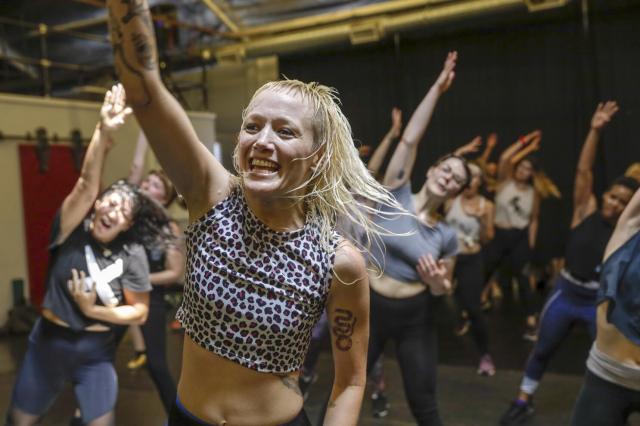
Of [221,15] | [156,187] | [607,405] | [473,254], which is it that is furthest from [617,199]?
[221,15]

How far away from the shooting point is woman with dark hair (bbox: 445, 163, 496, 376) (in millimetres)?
4902

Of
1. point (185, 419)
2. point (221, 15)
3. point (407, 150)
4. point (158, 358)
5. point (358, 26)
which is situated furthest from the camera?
point (221, 15)

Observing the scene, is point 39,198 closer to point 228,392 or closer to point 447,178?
point 447,178

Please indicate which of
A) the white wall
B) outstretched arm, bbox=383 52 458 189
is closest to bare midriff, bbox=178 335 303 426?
outstretched arm, bbox=383 52 458 189

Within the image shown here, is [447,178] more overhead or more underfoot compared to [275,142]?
more underfoot

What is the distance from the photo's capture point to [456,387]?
14.9 feet

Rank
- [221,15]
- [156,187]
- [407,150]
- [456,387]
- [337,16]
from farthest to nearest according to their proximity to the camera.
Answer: [221,15] → [337,16] → [456,387] → [156,187] → [407,150]

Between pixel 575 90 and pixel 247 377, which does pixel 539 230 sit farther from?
pixel 247 377

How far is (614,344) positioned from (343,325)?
113cm

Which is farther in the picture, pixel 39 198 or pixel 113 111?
pixel 39 198

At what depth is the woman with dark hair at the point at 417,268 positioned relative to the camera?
3.02m

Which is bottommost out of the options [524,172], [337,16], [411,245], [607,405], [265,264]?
[607,405]

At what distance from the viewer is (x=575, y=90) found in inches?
310

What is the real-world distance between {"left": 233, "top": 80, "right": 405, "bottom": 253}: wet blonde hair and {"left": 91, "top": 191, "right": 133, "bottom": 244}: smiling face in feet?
4.62
